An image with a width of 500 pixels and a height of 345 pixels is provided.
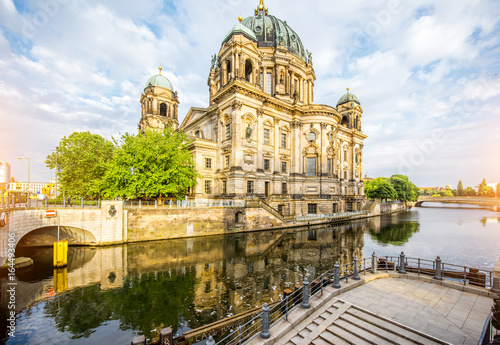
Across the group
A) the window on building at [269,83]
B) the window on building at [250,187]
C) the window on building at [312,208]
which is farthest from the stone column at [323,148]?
the window on building at [250,187]

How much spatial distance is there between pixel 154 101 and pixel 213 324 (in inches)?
2130

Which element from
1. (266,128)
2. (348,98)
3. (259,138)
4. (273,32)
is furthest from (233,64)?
(348,98)

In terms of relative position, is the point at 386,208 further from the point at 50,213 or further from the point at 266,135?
the point at 50,213

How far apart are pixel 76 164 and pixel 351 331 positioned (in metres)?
37.0

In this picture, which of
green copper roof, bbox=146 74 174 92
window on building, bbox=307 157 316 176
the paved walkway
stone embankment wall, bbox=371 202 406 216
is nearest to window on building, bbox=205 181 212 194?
window on building, bbox=307 157 316 176

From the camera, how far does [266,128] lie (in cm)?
3516

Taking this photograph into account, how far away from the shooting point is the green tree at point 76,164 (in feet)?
96.5

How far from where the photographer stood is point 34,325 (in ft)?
27.6

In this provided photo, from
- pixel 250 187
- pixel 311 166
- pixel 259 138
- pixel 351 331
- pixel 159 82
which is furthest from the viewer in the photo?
pixel 159 82

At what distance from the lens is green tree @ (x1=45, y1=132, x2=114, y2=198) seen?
2941 centimetres

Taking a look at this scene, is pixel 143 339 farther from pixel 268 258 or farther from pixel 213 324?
pixel 268 258

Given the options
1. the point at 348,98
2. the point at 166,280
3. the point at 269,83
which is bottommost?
the point at 166,280

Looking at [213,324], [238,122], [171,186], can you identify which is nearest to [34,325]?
[213,324]

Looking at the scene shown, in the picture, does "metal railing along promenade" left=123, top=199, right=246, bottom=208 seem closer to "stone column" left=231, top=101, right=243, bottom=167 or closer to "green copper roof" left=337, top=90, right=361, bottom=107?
"stone column" left=231, top=101, right=243, bottom=167
